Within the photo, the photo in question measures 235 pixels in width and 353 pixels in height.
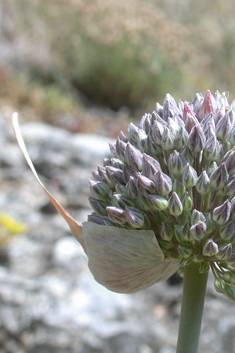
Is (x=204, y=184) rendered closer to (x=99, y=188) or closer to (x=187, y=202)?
(x=187, y=202)

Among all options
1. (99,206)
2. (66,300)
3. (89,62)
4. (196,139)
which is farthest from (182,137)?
(89,62)

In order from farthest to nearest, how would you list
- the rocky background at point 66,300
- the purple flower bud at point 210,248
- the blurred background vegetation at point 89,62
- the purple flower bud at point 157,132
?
the blurred background vegetation at point 89,62 < the rocky background at point 66,300 < the purple flower bud at point 157,132 < the purple flower bud at point 210,248

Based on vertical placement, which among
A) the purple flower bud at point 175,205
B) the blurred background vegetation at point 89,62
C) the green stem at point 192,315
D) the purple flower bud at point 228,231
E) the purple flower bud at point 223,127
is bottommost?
the green stem at point 192,315

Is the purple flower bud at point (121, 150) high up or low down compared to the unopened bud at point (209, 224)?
up

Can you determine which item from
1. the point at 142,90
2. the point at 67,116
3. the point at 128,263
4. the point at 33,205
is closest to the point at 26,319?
the point at 33,205

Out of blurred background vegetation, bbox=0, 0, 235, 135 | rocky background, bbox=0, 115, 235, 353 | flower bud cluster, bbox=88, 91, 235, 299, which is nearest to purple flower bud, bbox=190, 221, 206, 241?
flower bud cluster, bbox=88, 91, 235, 299

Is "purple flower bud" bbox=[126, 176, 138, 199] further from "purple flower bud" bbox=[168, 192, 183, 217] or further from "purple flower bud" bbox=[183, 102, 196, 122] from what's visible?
"purple flower bud" bbox=[183, 102, 196, 122]

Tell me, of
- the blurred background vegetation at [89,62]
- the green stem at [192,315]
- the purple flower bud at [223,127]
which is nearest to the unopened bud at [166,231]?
the green stem at [192,315]

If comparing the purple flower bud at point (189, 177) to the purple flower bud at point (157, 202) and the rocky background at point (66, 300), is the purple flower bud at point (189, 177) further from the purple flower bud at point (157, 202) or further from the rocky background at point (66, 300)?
the rocky background at point (66, 300)
